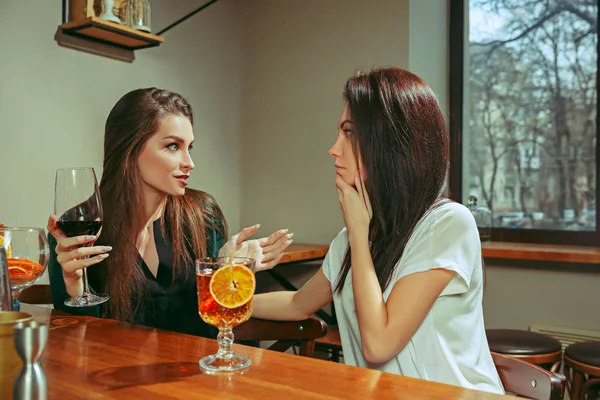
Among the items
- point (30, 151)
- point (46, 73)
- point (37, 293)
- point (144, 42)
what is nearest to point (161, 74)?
point (144, 42)

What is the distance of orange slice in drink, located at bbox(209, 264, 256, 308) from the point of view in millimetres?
868

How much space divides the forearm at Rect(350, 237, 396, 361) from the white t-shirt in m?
0.07

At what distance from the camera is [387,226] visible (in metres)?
1.33

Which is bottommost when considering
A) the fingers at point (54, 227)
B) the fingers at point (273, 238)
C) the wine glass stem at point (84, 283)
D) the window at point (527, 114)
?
the wine glass stem at point (84, 283)

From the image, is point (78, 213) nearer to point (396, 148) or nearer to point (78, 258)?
point (78, 258)

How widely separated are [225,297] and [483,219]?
2473 millimetres

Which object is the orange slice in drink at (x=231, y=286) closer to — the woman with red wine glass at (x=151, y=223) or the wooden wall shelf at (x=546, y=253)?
the woman with red wine glass at (x=151, y=223)

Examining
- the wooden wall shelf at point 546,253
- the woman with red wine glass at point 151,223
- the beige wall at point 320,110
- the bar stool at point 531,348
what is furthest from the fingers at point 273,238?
the beige wall at point 320,110

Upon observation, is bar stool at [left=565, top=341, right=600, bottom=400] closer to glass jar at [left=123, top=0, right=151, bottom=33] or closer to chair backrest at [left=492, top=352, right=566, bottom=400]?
chair backrest at [left=492, top=352, right=566, bottom=400]

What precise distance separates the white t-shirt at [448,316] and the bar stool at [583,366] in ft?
3.11

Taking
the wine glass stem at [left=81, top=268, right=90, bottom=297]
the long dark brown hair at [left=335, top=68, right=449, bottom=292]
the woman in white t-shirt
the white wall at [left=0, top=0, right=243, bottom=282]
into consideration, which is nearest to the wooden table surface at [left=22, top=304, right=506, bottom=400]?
the wine glass stem at [left=81, top=268, right=90, bottom=297]

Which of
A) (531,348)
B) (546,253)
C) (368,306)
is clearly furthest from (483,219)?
(368,306)

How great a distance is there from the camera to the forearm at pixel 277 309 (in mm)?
1403

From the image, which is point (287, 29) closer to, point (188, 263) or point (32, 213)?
point (32, 213)
